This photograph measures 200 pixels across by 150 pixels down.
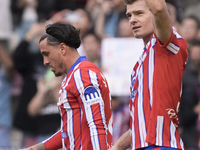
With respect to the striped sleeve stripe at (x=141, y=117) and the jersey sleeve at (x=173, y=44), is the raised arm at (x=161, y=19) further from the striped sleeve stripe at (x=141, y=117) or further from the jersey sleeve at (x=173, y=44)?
the striped sleeve stripe at (x=141, y=117)

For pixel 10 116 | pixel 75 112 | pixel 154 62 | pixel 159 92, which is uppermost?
pixel 154 62

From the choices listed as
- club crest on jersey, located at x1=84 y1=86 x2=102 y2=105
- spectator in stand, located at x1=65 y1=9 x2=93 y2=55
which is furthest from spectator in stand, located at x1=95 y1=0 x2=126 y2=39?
club crest on jersey, located at x1=84 y1=86 x2=102 y2=105

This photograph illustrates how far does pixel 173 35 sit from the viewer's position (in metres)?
2.43

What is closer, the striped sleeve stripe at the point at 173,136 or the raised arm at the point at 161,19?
the raised arm at the point at 161,19

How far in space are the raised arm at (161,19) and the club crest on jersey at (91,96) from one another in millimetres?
852

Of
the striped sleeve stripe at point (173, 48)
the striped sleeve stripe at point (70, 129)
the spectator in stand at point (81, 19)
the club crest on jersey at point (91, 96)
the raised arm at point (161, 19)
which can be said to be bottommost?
the striped sleeve stripe at point (70, 129)

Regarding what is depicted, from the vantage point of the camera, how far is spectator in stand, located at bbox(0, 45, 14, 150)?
22.0 feet

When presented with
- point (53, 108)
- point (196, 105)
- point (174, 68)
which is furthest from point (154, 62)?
point (53, 108)

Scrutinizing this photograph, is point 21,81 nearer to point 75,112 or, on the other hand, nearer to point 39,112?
point 39,112

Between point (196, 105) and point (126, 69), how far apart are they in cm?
133

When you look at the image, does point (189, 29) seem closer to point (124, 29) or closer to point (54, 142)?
point (124, 29)

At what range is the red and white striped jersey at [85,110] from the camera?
2980 millimetres

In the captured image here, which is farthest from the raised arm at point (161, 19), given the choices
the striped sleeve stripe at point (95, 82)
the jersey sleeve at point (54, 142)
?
the jersey sleeve at point (54, 142)

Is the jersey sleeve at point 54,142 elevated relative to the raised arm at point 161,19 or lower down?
lower down
